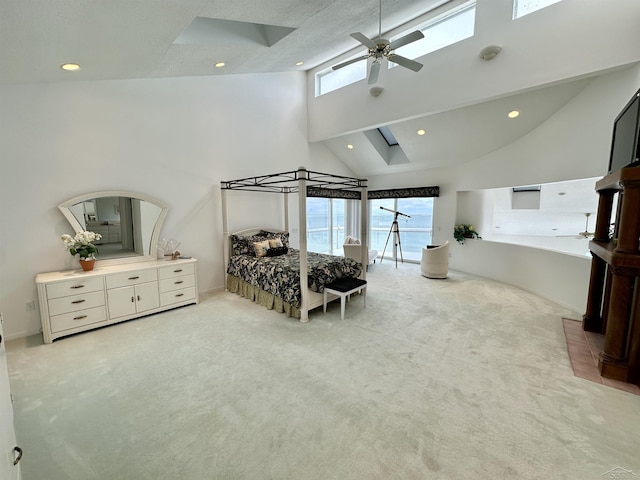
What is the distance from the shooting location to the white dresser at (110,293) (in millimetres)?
3145

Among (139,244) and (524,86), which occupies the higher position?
(524,86)

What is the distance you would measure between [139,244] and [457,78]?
5157 mm

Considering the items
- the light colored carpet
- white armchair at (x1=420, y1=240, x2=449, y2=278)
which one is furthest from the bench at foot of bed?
white armchair at (x1=420, y1=240, x2=449, y2=278)

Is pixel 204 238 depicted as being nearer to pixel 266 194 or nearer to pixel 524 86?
pixel 266 194

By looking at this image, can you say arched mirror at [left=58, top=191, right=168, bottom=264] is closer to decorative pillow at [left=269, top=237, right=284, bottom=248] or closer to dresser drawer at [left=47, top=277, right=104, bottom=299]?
dresser drawer at [left=47, top=277, right=104, bottom=299]

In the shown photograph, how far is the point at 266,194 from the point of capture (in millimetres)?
5723

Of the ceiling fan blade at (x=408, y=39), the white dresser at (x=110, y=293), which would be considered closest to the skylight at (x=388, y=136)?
the ceiling fan blade at (x=408, y=39)

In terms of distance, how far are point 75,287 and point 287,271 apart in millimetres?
2455

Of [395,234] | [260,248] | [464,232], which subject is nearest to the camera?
[260,248]

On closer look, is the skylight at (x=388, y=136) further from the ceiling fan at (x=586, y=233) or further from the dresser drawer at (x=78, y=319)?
the dresser drawer at (x=78, y=319)

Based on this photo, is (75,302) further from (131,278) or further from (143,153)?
(143,153)

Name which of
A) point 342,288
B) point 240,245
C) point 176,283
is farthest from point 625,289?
point 176,283

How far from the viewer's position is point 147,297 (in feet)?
12.5

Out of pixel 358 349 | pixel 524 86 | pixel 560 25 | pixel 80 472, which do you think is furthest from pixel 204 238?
pixel 560 25
